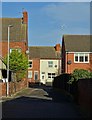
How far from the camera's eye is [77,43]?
6900cm

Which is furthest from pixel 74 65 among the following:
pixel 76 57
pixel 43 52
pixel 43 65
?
pixel 43 52

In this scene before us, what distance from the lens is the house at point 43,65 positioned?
8706cm

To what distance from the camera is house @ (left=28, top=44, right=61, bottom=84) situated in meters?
87.1

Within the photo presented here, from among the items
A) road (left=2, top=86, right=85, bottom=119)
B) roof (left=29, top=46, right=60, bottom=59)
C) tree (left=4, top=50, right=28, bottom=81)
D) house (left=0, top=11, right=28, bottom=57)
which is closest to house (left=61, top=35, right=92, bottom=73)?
house (left=0, top=11, right=28, bottom=57)

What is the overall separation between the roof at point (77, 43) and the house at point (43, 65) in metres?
18.2

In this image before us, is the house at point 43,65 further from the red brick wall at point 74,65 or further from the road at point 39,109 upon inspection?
the road at point 39,109

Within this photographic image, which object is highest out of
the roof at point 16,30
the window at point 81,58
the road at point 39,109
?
the roof at point 16,30

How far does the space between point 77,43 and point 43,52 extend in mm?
25070

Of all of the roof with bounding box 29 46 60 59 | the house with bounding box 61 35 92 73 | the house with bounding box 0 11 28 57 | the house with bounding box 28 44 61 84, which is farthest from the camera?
the roof with bounding box 29 46 60 59

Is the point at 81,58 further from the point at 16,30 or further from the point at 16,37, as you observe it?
the point at 16,30

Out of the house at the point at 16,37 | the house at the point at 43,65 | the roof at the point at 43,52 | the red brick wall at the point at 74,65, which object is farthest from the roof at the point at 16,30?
the roof at the point at 43,52

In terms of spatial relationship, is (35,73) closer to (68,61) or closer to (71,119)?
(68,61)

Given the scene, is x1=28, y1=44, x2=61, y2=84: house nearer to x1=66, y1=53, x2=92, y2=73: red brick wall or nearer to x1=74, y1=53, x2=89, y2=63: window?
x1=66, y1=53, x2=92, y2=73: red brick wall

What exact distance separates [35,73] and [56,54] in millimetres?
8889
